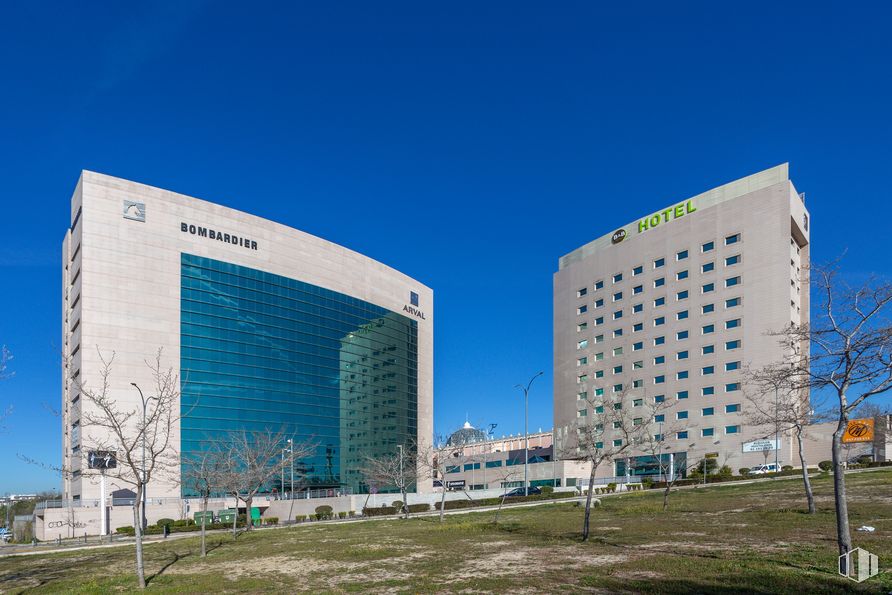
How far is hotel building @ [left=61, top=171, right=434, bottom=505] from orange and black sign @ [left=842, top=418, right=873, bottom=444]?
6803 centimetres

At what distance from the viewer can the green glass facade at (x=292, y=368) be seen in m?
89.1

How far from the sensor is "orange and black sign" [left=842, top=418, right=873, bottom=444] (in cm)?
7764

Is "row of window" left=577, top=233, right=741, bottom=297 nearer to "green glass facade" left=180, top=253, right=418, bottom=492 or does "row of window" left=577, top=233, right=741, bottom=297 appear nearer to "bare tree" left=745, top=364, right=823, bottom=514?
"green glass facade" left=180, top=253, right=418, bottom=492

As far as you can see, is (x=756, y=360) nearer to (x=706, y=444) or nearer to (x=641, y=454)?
(x=706, y=444)

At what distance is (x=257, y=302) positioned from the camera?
319 ft

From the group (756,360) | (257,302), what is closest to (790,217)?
(756,360)

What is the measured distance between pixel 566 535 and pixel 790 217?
268ft

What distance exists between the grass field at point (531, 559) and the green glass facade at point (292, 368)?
2056 inches

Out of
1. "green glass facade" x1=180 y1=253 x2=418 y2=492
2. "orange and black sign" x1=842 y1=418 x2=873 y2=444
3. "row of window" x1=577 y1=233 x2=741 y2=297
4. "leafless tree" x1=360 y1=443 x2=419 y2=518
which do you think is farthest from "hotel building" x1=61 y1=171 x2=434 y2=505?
"orange and black sign" x1=842 y1=418 x2=873 y2=444

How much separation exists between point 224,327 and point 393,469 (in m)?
33.7

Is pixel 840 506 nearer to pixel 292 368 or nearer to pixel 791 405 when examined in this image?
pixel 791 405

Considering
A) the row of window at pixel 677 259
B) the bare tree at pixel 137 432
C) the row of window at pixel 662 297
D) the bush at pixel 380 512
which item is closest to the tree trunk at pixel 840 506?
the bare tree at pixel 137 432

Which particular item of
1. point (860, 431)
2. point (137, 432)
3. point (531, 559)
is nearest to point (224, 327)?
point (137, 432)

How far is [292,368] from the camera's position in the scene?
100 metres
